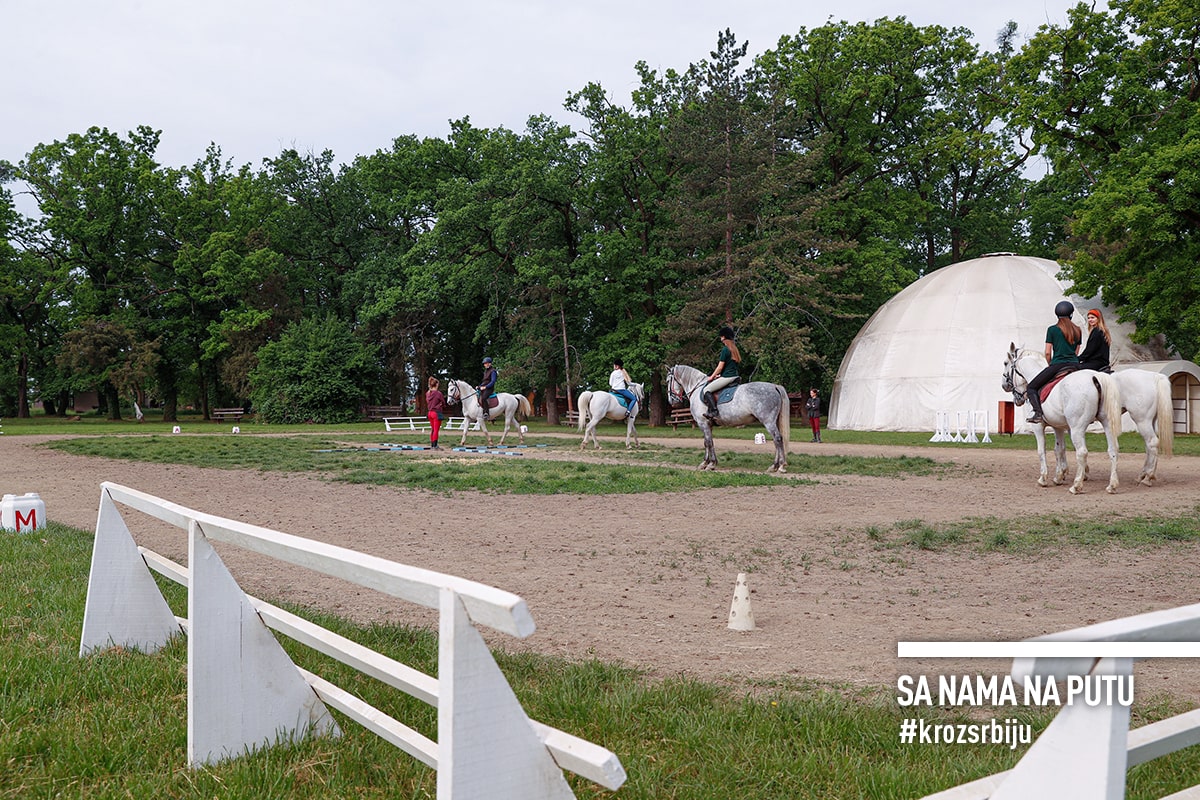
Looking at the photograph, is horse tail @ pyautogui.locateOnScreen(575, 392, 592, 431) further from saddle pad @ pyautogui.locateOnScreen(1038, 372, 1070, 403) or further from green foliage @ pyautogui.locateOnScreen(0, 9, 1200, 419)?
saddle pad @ pyautogui.locateOnScreen(1038, 372, 1070, 403)

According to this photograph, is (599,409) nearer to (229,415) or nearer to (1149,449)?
(1149,449)

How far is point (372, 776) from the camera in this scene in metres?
3.37

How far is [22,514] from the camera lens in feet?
32.3

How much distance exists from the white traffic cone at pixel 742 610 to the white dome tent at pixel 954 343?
3188 centimetres

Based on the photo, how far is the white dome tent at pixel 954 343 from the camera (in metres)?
35.1

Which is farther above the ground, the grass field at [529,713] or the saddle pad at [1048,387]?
the saddle pad at [1048,387]

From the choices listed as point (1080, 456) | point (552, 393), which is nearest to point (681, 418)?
point (552, 393)

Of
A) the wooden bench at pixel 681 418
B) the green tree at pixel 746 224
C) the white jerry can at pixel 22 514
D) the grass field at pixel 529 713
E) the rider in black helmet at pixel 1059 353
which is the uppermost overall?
the green tree at pixel 746 224

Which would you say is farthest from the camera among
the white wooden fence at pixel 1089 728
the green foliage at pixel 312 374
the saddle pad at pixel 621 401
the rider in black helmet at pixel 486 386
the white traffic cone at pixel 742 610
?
the green foliage at pixel 312 374

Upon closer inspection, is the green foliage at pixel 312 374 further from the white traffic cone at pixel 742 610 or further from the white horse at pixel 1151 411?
the white traffic cone at pixel 742 610

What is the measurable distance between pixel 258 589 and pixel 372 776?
14.0 feet

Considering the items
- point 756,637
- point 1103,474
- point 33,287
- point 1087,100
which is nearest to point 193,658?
point 756,637

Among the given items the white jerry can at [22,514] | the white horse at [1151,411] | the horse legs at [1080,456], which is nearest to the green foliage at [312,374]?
the white jerry can at [22,514]

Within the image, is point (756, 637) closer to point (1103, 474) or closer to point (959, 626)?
point (959, 626)
